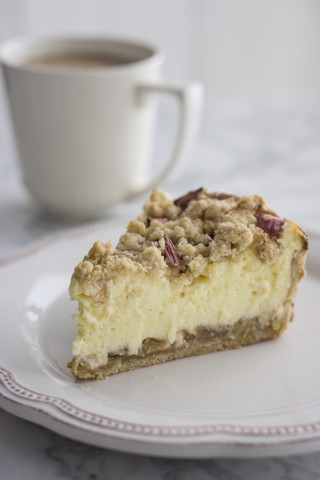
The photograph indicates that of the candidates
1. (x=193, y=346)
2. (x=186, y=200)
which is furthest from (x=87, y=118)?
(x=193, y=346)

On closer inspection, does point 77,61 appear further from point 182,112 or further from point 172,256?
point 172,256

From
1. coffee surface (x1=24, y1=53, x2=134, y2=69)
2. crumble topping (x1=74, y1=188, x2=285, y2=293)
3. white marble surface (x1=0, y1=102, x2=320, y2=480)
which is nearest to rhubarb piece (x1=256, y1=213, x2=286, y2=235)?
crumble topping (x1=74, y1=188, x2=285, y2=293)

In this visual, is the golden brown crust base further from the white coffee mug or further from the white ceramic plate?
the white coffee mug

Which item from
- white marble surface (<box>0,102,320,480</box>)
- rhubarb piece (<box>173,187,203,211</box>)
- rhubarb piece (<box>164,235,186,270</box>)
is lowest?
white marble surface (<box>0,102,320,480</box>)

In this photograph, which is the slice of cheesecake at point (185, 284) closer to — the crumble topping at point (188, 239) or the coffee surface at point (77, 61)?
the crumble topping at point (188, 239)

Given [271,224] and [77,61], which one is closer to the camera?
[271,224]

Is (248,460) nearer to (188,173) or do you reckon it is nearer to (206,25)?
(188,173)
